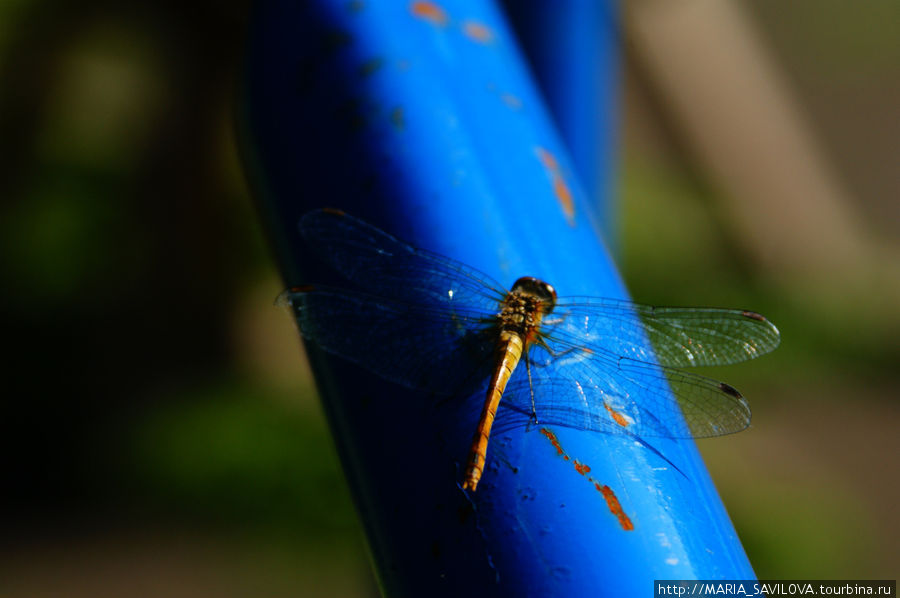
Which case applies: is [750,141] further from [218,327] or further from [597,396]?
[597,396]

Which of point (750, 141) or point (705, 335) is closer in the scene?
point (705, 335)

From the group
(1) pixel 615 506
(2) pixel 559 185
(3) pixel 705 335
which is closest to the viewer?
(1) pixel 615 506

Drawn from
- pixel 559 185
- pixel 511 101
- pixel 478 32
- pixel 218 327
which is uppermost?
pixel 218 327

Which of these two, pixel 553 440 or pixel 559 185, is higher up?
pixel 559 185

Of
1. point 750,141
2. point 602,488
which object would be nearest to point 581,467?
point 602,488

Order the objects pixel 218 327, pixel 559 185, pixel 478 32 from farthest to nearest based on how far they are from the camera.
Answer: pixel 218 327
pixel 478 32
pixel 559 185

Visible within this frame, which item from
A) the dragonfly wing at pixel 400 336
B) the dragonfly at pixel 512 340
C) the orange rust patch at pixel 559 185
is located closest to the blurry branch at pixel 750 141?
the dragonfly at pixel 512 340

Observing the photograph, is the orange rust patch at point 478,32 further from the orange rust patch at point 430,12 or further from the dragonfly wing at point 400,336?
the dragonfly wing at point 400,336

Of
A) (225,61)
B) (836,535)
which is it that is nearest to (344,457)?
(836,535)
